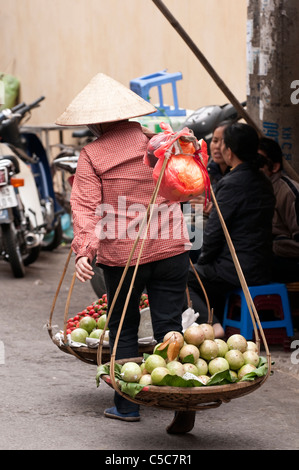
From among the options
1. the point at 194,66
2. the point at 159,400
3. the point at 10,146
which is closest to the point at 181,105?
the point at 194,66

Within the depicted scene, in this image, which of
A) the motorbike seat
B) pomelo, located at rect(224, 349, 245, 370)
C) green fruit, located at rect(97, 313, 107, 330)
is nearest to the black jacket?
green fruit, located at rect(97, 313, 107, 330)

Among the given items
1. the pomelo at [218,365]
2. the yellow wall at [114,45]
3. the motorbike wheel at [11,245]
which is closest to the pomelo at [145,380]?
the pomelo at [218,365]

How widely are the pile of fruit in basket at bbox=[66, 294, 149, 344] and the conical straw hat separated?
3.81 ft

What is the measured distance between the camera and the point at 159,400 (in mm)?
3875

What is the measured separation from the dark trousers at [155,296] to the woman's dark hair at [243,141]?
1703 millimetres

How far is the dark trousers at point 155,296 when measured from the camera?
4473 millimetres

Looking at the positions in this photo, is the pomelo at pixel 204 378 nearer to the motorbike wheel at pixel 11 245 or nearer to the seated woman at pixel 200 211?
the seated woman at pixel 200 211

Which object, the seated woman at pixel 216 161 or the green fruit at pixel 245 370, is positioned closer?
the green fruit at pixel 245 370

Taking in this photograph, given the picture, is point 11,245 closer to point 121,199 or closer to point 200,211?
point 200,211

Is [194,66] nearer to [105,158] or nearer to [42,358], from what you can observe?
[42,358]

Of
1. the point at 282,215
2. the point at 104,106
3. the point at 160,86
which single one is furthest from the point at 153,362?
the point at 160,86

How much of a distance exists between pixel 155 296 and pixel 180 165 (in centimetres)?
77

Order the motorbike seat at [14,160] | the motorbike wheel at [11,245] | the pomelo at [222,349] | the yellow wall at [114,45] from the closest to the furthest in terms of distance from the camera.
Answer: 1. the pomelo at [222,349]
2. the motorbike wheel at [11,245]
3. the motorbike seat at [14,160]
4. the yellow wall at [114,45]

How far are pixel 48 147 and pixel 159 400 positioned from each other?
8096 mm
